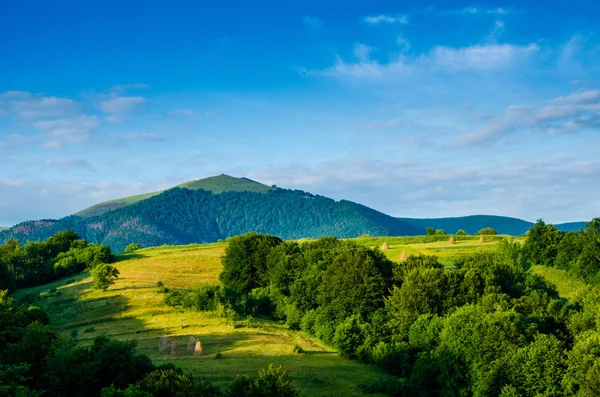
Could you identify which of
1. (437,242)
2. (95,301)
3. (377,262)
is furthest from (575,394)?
(437,242)

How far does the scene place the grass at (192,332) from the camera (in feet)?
168

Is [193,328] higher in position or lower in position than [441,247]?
lower

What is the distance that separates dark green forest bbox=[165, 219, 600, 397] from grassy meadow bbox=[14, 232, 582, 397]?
3.02 m

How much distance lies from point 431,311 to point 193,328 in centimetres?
2867

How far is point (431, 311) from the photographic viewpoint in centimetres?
6900

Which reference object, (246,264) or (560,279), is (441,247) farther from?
(246,264)

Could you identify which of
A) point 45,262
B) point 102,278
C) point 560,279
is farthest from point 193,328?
point 560,279

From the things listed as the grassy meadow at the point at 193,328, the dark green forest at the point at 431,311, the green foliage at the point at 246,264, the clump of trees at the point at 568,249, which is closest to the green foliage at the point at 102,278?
the grassy meadow at the point at 193,328

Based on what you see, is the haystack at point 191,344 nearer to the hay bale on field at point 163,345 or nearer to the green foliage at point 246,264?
the hay bale on field at point 163,345

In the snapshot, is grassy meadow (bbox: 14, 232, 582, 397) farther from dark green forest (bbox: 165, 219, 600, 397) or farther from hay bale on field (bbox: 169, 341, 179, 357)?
dark green forest (bbox: 165, 219, 600, 397)

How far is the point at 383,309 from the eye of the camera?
2753 inches

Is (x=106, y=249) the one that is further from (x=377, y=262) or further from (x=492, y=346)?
(x=492, y=346)

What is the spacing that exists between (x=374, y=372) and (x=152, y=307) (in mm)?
31576

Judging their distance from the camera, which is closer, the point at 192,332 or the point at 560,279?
the point at 192,332
